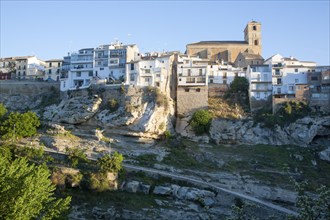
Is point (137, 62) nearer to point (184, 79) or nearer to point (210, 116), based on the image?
point (184, 79)

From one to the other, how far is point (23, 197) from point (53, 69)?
57296 mm

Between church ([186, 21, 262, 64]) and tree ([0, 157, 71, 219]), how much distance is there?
5654cm

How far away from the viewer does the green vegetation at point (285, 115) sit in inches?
2392

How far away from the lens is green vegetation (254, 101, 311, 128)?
199 ft

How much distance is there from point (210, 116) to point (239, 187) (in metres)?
14.9

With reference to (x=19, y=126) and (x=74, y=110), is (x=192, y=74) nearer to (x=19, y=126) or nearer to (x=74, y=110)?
(x=74, y=110)

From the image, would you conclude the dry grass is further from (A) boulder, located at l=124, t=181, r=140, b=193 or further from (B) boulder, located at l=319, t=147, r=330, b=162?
(A) boulder, located at l=124, t=181, r=140, b=193

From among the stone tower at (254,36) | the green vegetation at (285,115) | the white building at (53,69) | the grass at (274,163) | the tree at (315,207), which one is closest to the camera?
the tree at (315,207)

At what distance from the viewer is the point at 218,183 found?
5075cm

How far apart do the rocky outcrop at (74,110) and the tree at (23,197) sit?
31.6 meters

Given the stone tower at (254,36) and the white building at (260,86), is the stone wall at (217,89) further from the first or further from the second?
the stone tower at (254,36)

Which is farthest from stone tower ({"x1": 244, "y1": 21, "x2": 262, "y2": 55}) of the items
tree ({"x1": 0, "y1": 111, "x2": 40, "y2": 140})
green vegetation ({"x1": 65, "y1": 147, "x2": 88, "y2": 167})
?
green vegetation ({"x1": 65, "y1": 147, "x2": 88, "y2": 167})

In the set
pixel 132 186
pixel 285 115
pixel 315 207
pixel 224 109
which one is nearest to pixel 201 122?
pixel 224 109

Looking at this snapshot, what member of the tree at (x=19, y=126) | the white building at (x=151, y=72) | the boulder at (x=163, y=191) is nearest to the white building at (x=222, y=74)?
the white building at (x=151, y=72)
